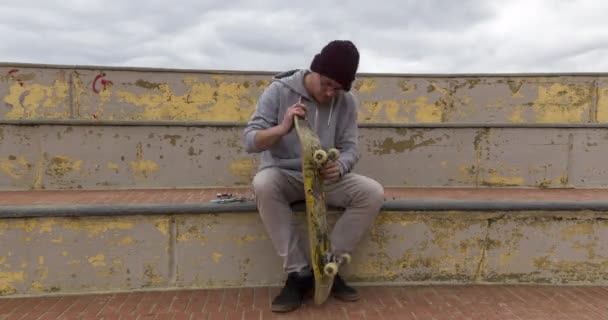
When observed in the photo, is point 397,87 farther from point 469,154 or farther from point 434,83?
point 469,154

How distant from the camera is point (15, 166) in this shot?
12.2ft

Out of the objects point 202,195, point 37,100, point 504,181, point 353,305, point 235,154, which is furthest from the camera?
point 37,100

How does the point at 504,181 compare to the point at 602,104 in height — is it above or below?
below

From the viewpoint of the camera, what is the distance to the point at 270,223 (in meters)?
2.46

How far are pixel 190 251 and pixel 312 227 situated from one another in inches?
39.2

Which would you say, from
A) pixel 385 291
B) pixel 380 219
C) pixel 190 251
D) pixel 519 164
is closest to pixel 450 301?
pixel 385 291

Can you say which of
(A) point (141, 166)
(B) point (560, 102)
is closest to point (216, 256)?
(A) point (141, 166)

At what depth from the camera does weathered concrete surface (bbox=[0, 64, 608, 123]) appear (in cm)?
589

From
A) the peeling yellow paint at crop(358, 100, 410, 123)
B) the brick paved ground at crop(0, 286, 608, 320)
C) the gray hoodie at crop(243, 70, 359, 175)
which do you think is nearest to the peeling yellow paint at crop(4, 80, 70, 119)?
the brick paved ground at crop(0, 286, 608, 320)

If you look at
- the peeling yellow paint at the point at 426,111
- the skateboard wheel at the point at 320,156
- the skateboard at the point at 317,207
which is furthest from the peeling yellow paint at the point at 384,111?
the skateboard wheel at the point at 320,156

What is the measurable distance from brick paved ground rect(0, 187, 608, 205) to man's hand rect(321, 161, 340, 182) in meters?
1.06

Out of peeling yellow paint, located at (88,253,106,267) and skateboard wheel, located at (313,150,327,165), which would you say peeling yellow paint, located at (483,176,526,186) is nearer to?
skateboard wheel, located at (313,150,327,165)

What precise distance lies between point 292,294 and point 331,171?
0.80 meters

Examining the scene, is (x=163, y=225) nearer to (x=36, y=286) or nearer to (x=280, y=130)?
(x=36, y=286)
